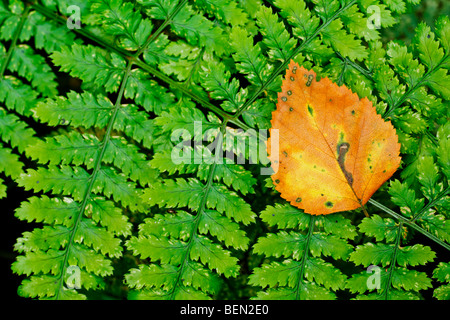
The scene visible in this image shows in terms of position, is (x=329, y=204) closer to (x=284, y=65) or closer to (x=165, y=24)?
(x=284, y=65)

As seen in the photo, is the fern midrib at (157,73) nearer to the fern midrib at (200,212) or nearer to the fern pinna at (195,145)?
Result: the fern pinna at (195,145)

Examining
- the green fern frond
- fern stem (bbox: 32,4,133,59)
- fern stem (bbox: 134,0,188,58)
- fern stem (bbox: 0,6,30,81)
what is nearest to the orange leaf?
the green fern frond

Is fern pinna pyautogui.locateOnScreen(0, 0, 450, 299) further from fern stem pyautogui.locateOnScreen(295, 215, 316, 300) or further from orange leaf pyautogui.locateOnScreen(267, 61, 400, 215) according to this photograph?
orange leaf pyautogui.locateOnScreen(267, 61, 400, 215)

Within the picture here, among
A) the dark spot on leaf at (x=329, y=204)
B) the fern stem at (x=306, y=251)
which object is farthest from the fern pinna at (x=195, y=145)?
the dark spot on leaf at (x=329, y=204)

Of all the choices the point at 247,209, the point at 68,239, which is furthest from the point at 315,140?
the point at 68,239

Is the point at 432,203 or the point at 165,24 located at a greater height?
the point at 165,24

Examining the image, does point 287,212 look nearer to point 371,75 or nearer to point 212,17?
point 371,75

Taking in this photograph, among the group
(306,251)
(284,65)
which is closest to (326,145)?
(284,65)
